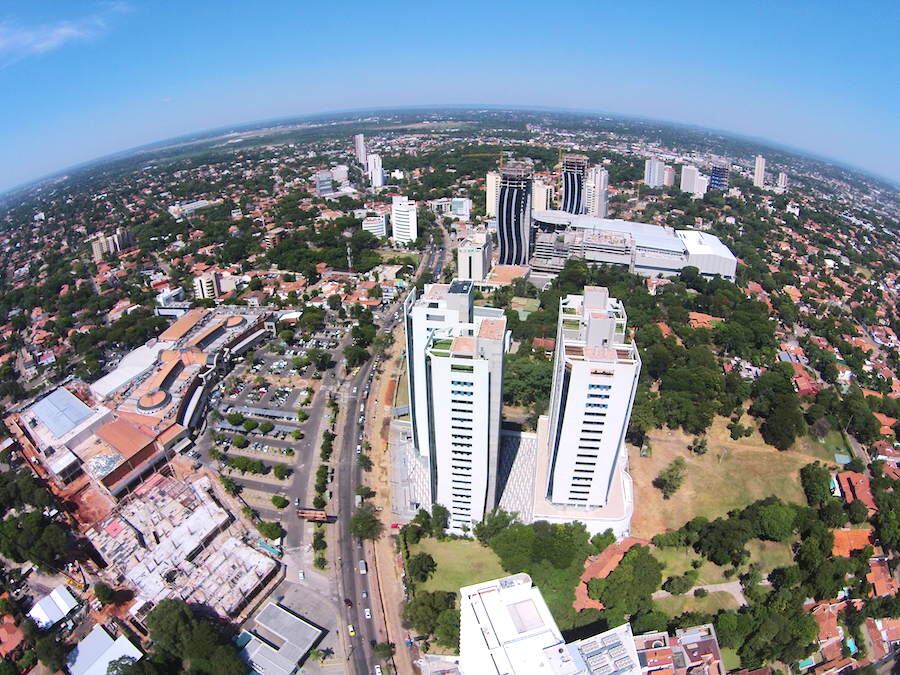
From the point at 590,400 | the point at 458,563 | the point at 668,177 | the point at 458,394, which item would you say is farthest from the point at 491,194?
the point at 458,563

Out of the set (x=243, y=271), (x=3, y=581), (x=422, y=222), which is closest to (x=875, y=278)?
(x=422, y=222)

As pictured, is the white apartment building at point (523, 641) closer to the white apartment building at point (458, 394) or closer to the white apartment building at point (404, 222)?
the white apartment building at point (458, 394)

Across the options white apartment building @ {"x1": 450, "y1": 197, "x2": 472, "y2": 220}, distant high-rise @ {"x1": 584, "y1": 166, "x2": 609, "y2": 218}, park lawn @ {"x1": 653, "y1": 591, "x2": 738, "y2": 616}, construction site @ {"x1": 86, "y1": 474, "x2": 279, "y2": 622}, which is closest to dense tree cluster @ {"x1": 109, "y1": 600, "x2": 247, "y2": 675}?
construction site @ {"x1": 86, "y1": 474, "x2": 279, "y2": 622}

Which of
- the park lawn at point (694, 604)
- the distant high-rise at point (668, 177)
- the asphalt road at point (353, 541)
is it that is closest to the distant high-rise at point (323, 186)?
the distant high-rise at point (668, 177)

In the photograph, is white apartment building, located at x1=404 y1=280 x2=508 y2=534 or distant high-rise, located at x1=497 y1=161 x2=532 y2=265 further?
distant high-rise, located at x1=497 y1=161 x2=532 y2=265

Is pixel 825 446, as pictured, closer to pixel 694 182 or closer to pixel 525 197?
pixel 525 197

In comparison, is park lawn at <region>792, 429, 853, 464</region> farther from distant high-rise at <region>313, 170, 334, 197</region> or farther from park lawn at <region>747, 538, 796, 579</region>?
distant high-rise at <region>313, 170, 334, 197</region>
